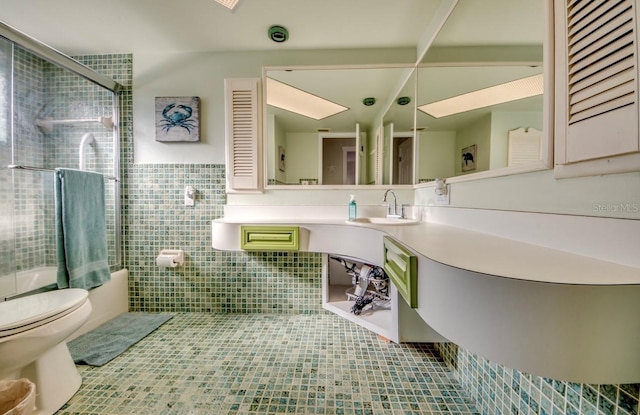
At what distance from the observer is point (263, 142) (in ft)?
6.16

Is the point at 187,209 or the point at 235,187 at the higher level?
the point at 235,187

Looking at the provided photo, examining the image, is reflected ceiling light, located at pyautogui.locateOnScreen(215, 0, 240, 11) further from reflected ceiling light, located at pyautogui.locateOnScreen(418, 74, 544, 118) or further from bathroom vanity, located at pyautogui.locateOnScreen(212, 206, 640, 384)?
bathroom vanity, located at pyautogui.locateOnScreen(212, 206, 640, 384)

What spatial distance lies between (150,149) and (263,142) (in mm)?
969

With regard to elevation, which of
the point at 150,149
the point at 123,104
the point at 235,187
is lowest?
the point at 235,187

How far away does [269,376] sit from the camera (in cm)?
124

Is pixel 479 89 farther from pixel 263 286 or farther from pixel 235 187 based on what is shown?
pixel 263 286

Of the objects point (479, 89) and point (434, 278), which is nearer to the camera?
point (434, 278)

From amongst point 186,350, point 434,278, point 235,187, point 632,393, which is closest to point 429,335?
→ point 632,393

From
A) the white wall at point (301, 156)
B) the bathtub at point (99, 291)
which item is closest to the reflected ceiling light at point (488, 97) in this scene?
the white wall at point (301, 156)

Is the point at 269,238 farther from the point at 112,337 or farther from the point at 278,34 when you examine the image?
the point at 278,34

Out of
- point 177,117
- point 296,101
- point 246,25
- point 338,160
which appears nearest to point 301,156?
point 338,160

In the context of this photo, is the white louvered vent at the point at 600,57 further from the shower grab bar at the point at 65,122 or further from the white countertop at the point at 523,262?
the shower grab bar at the point at 65,122

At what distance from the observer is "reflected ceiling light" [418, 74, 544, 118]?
2.72ft

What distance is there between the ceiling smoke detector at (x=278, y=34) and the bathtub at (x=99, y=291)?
2196 millimetres
